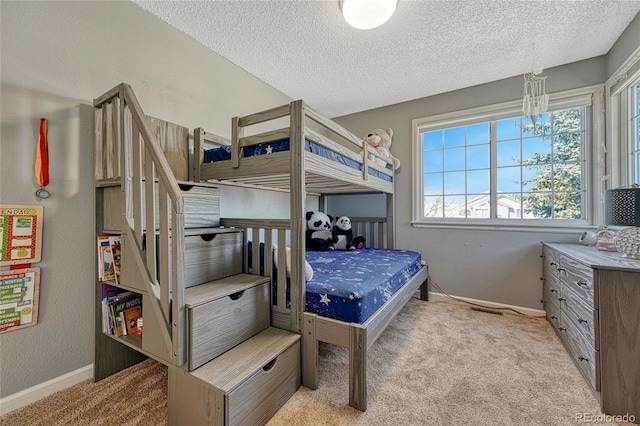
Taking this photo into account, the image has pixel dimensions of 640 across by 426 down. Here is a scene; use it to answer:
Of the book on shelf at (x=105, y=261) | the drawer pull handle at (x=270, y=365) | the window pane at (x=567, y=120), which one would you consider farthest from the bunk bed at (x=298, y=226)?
the window pane at (x=567, y=120)

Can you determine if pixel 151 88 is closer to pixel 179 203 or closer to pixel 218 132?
pixel 218 132

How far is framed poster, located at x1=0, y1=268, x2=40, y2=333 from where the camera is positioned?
1267mm

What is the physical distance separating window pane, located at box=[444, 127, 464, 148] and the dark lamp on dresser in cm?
164

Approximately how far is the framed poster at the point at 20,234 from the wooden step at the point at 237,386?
3.25 ft

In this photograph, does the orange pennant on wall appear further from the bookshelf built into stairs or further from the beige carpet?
the beige carpet

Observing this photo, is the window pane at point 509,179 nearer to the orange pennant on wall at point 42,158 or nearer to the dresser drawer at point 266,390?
the dresser drawer at point 266,390

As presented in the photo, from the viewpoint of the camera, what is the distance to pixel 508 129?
9.04 feet

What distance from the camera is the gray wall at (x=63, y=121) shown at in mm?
1313

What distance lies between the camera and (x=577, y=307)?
5.17 ft

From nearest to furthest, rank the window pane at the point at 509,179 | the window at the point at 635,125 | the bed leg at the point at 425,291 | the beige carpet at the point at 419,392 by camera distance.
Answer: the beige carpet at the point at 419,392 < the window at the point at 635,125 < the window pane at the point at 509,179 < the bed leg at the point at 425,291

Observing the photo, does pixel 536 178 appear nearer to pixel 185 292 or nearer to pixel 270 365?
pixel 270 365

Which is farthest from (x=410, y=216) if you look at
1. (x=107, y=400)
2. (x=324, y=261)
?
(x=107, y=400)

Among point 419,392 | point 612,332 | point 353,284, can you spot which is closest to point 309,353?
point 353,284

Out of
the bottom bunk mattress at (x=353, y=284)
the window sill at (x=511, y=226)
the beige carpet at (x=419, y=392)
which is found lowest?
the beige carpet at (x=419, y=392)
